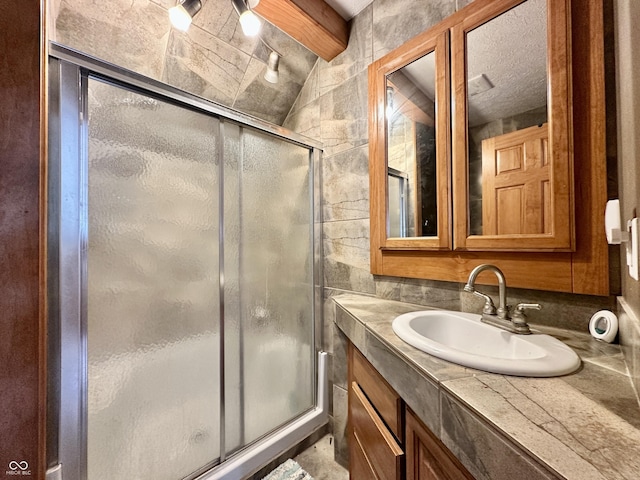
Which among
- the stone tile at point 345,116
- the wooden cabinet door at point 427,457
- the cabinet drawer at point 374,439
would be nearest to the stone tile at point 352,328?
the cabinet drawer at point 374,439

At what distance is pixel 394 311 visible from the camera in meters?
1.11

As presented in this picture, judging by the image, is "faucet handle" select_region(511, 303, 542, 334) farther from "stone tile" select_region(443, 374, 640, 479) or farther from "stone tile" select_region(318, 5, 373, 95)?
"stone tile" select_region(318, 5, 373, 95)

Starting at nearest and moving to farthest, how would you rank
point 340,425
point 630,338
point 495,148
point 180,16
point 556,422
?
point 556,422 < point 630,338 < point 495,148 < point 180,16 < point 340,425

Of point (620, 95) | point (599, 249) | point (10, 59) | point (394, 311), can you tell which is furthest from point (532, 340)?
point (10, 59)

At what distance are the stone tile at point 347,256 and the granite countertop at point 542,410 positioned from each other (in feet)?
2.42

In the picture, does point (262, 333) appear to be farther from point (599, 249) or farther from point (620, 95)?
point (620, 95)

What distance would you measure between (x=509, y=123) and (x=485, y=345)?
0.80 metres

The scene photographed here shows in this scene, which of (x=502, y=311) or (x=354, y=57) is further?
(x=354, y=57)

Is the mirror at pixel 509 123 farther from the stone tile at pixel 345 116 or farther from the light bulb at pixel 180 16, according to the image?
the light bulb at pixel 180 16

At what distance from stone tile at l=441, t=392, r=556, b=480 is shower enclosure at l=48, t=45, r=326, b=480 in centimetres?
100

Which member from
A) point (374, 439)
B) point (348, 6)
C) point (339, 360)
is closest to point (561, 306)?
point (374, 439)

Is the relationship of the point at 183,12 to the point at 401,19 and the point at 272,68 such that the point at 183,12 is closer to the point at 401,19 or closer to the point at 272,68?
the point at 272,68

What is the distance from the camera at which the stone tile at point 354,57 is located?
4.70 ft

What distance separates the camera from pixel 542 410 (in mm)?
418
